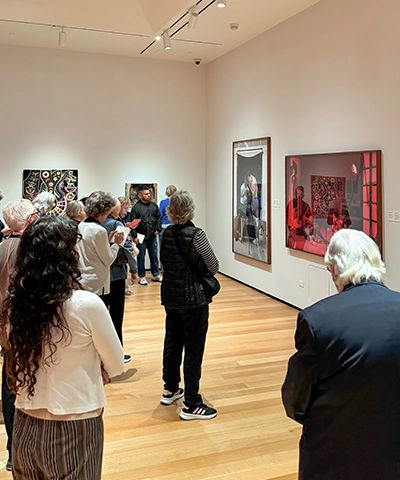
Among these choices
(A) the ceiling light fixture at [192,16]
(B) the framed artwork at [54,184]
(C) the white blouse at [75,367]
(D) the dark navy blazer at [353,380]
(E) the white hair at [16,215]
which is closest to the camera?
(D) the dark navy blazer at [353,380]

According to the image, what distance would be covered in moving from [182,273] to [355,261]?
189cm

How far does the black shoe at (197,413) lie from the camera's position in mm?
3602

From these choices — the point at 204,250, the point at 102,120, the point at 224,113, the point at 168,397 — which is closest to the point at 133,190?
the point at 102,120

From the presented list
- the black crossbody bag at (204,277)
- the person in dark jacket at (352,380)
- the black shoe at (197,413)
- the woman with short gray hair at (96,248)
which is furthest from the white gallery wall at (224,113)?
the person in dark jacket at (352,380)

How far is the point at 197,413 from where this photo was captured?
3619 millimetres

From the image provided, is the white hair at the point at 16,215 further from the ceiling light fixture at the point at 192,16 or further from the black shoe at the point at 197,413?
the ceiling light fixture at the point at 192,16

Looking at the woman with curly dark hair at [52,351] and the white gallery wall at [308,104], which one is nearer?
the woman with curly dark hair at [52,351]

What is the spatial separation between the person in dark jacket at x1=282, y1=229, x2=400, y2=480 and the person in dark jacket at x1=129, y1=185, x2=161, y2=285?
22.7 feet

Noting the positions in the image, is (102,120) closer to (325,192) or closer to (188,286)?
(325,192)

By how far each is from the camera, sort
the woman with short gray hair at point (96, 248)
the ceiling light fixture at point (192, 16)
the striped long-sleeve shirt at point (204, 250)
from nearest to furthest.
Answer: the striped long-sleeve shirt at point (204, 250) → the woman with short gray hair at point (96, 248) → the ceiling light fixture at point (192, 16)

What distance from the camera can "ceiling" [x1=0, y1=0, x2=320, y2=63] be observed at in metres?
6.05

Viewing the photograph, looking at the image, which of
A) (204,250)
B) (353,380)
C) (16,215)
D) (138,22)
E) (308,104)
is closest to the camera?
(353,380)

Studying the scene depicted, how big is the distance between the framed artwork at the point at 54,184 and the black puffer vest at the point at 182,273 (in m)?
5.66

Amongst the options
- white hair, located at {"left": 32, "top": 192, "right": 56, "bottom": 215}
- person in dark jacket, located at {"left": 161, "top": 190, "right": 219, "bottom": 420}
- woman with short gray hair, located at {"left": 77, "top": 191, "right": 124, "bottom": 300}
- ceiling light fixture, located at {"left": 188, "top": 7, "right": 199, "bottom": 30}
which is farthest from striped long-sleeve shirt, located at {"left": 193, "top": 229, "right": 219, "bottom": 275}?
ceiling light fixture, located at {"left": 188, "top": 7, "right": 199, "bottom": 30}
